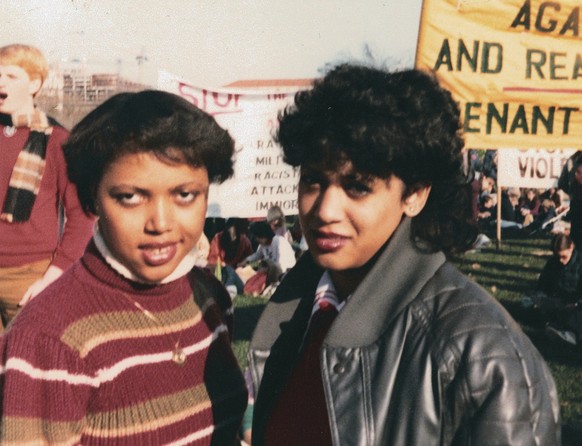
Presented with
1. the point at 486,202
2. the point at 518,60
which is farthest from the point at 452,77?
the point at 486,202

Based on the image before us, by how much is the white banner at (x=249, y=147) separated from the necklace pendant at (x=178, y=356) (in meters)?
5.40

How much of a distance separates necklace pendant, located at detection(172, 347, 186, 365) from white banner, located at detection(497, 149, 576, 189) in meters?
13.7

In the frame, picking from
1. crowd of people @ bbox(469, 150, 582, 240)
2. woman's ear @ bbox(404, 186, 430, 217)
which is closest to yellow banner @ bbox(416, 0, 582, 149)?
woman's ear @ bbox(404, 186, 430, 217)

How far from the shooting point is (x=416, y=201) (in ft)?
6.81

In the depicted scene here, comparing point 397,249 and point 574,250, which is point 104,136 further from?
point 574,250

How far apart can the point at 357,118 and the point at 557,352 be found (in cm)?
554

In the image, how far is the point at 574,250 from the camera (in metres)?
8.62

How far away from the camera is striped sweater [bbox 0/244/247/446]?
5.91 feet

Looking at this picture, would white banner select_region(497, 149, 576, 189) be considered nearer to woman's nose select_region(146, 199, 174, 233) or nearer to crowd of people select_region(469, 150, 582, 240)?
crowd of people select_region(469, 150, 582, 240)

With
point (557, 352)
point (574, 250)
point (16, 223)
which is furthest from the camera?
point (574, 250)

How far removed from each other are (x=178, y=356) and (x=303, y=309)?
39cm

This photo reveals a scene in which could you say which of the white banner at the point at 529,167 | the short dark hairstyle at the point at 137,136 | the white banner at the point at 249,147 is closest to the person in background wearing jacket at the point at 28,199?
the short dark hairstyle at the point at 137,136

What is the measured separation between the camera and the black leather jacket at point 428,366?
153 centimetres

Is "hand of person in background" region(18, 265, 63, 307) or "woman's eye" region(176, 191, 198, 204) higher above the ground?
"woman's eye" region(176, 191, 198, 204)
